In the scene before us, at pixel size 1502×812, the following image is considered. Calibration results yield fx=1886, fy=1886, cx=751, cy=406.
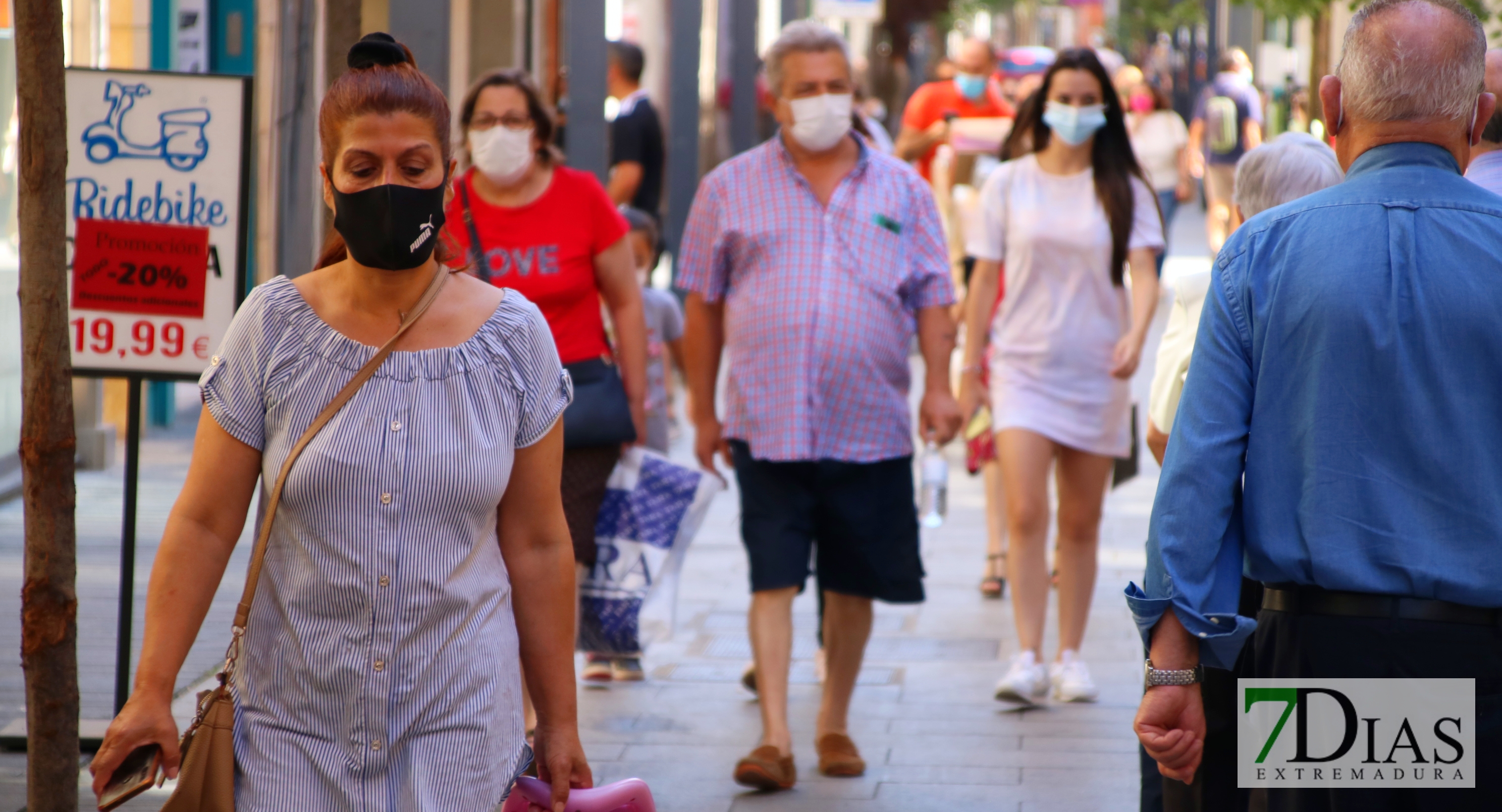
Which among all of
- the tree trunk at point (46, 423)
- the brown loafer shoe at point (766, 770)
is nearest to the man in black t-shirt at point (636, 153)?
the brown loafer shoe at point (766, 770)

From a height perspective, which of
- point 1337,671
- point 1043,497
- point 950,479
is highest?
point 1337,671

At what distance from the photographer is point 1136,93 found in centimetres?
1625

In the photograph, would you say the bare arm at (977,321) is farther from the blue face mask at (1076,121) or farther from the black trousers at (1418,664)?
the black trousers at (1418,664)

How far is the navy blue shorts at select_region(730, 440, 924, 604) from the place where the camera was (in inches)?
203

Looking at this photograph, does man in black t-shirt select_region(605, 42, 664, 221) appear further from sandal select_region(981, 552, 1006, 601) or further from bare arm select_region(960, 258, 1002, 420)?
bare arm select_region(960, 258, 1002, 420)

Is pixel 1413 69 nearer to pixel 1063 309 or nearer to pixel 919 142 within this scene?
pixel 1063 309

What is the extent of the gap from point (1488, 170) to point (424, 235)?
273cm

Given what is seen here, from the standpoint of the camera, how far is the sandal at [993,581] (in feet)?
24.7

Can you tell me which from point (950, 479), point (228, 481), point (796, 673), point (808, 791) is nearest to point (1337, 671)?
point (228, 481)

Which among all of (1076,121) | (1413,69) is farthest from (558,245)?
(1413,69)

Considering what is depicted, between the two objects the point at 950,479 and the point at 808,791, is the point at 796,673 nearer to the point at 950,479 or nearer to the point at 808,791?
the point at 808,791

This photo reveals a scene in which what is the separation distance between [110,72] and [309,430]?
2.51 metres

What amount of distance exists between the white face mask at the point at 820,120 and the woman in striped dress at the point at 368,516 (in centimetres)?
243

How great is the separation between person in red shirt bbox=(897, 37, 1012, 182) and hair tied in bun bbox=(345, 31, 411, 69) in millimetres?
7630
